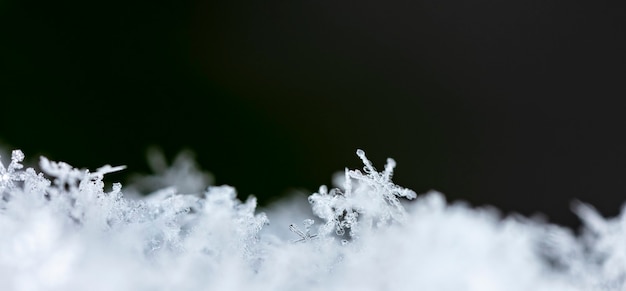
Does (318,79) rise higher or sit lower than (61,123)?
higher

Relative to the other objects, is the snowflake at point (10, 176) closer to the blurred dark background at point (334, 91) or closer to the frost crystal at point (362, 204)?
the frost crystal at point (362, 204)

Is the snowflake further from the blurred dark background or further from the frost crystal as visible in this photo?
the blurred dark background

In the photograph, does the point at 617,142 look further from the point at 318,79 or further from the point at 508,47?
the point at 318,79

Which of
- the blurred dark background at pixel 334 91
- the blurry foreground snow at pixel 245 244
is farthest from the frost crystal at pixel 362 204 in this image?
the blurred dark background at pixel 334 91

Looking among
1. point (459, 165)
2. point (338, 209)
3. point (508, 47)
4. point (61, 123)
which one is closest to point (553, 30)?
point (508, 47)

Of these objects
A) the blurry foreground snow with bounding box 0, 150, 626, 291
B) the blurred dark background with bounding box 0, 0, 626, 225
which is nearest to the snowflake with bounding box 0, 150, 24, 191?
the blurry foreground snow with bounding box 0, 150, 626, 291

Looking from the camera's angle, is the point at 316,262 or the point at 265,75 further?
the point at 265,75
